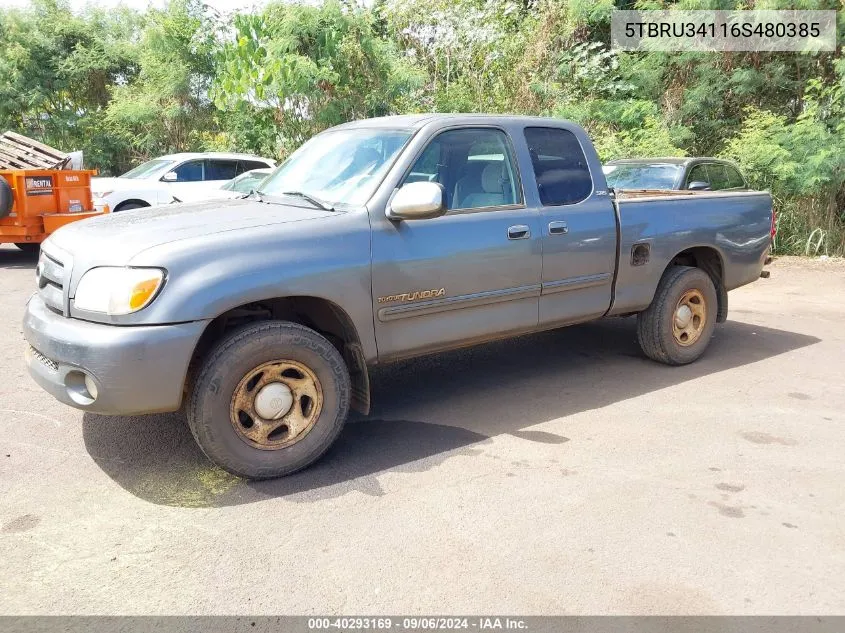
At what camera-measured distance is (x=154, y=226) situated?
12.9ft

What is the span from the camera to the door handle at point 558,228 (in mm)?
4877

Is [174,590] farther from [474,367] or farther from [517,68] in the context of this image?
[517,68]

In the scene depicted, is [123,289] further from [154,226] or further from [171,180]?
[171,180]

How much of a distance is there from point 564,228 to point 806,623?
284 centimetres

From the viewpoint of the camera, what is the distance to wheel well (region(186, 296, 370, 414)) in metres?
3.94

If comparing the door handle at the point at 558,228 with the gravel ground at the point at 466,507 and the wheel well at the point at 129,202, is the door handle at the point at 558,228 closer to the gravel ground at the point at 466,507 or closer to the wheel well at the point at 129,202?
the gravel ground at the point at 466,507

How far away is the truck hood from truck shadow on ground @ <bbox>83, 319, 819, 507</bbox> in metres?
1.20

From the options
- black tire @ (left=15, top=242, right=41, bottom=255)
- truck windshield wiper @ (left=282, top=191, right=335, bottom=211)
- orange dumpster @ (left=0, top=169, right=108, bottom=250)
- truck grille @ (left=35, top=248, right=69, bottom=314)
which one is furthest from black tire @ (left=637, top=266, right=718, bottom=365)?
black tire @ (left=15, top=242, right=41, bottom=255)

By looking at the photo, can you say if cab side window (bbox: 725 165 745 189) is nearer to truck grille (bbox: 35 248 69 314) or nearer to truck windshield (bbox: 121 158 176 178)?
truck grille (bbox: 35 248 69 314)

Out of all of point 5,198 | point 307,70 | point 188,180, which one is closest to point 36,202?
point 5,198

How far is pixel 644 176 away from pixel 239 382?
7.34m


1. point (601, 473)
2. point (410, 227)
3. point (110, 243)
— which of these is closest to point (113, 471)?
point (110, 243)

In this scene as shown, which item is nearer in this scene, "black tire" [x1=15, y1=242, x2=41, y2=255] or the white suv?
"black tire" [x1=15, y1=242, x2=41, y2=255]
